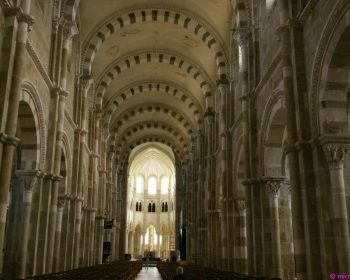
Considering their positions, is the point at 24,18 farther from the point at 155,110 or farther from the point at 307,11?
the point at 155,110

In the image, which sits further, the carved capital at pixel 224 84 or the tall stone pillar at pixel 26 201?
the carved capital at pixel 224 84

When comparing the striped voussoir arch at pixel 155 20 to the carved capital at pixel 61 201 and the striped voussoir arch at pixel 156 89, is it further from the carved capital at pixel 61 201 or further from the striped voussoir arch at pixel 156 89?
the striped voussoir arch at pixel 156 89

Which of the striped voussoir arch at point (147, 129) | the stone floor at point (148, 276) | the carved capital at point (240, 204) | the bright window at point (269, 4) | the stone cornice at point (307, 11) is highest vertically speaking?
the striped voussoir arch at point (147, 129)

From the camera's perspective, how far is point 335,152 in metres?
10.2

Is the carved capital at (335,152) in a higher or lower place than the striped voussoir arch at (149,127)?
lower

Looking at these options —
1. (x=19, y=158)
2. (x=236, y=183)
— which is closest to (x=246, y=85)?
(x=236, y=183)

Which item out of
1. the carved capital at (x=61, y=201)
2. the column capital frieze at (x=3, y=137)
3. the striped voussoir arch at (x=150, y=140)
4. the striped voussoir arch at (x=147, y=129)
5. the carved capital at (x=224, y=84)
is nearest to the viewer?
the column capital frieze at (x=3, y=137)

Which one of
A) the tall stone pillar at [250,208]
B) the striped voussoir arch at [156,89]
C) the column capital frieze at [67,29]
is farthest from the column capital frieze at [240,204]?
the striped voussoir arch at [156,89]

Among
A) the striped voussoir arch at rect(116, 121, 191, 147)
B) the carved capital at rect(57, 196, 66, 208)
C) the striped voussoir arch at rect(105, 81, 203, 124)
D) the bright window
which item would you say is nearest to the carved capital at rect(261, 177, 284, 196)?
the bright window

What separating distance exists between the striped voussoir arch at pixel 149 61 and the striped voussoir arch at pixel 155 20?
15.2ft

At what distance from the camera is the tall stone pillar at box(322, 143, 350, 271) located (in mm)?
9703

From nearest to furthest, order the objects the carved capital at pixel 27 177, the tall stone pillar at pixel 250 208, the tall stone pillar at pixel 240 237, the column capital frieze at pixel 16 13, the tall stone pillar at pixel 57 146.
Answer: the column capital frieze at pixel 16 13, the carved capital at pixel 27 177, the tall stone pillar at pixel 250 208, the tall stone pillar at pixel 57 146, the tall stone pillar at pixel 240 237

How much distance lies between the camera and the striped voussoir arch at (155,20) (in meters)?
24.2

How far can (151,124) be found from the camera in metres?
43.8
